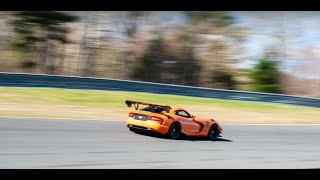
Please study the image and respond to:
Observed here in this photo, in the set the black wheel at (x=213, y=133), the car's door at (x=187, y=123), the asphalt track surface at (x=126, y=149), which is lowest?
the asphalt track surface at (x=126, y=149)

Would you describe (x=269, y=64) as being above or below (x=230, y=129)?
above

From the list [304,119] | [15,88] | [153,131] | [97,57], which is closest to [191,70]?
[97,57]

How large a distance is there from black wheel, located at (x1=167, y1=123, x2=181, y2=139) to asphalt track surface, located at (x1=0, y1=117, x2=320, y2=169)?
7.9 inches

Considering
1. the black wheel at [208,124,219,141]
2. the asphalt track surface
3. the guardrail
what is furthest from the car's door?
the guardrail

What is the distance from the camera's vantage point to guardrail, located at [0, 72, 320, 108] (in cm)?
1775

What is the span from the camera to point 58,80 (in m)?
18.4

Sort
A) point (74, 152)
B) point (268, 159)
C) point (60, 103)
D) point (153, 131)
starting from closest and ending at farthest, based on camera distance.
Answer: point (74, 152), point (268, 159), point (153, 131), point (60, 103)

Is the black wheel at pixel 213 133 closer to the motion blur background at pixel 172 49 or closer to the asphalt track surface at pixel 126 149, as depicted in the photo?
the asphalt track surface at pixel 126 149

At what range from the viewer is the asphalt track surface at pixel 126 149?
27.3ft

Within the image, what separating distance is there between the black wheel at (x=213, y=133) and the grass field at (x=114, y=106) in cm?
406

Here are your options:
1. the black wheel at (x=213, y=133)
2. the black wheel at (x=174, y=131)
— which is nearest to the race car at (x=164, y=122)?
the black wheel at (x=174, y=131)

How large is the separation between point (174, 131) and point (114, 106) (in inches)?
261
